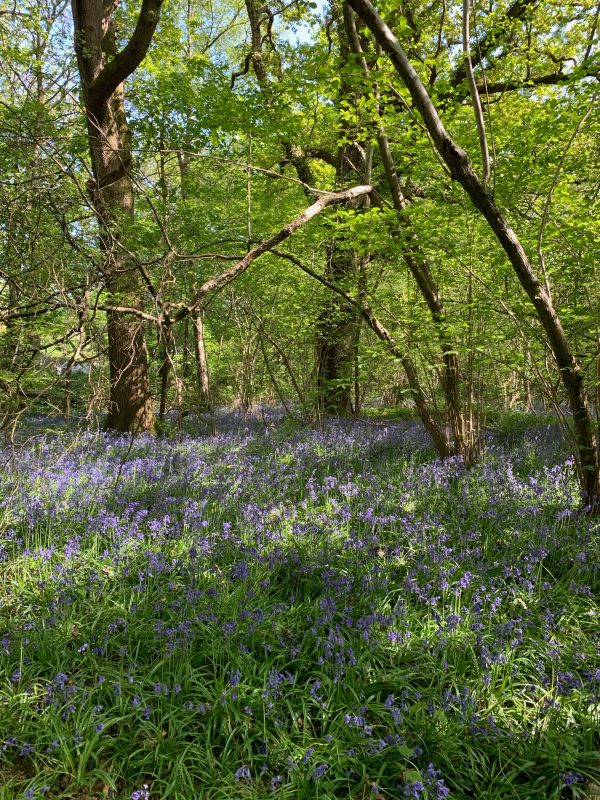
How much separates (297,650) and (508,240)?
3.15 metres

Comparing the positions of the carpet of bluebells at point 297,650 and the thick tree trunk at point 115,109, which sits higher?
the thick tree trunk at point 115,109

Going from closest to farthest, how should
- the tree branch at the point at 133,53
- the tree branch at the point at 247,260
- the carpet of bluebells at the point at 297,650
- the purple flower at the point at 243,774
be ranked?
the purple flower at the point at 243,774, the carpet of bluebells at the point at 297,650, the tree branch at the point at 247,260, the tree branch at the point at 133,53

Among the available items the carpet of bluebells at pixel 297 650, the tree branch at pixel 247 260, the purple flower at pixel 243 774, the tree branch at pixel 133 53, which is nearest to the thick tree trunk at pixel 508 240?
the carpet of bluebells at pixel 297 650

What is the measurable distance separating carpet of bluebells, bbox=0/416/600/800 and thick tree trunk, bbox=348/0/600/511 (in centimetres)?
48

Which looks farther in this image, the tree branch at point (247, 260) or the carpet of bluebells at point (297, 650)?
the tree branch at point (247, 260)

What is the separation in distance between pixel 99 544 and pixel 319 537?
5.60ft

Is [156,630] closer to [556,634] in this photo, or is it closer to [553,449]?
[556,634]

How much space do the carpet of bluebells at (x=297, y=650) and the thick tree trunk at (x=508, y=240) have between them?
18.7 inches

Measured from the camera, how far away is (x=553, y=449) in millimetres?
6508

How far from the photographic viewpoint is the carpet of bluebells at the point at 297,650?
1.98 m

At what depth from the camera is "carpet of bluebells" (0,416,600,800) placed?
6.50 feet

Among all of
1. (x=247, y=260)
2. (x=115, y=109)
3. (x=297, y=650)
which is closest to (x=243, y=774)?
(x=297, y=650)

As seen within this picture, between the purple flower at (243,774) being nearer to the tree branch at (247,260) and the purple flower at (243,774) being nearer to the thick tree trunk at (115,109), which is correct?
the tree branch at (247,260)

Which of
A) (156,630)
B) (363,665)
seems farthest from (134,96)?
(363,665)
